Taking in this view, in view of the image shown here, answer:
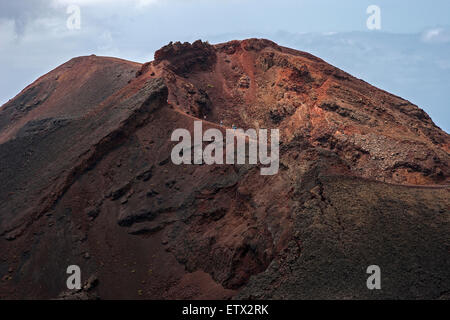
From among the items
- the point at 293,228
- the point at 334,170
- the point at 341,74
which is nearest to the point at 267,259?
the point at 293,228

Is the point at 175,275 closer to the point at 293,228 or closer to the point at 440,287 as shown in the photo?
the point at 293,228

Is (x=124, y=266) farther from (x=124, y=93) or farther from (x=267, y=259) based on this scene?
(x=124, y=93)

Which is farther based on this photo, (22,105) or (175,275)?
(22,105)

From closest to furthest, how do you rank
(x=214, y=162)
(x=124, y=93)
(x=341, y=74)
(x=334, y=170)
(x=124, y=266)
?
(x=334, y=170), (x=124, y=266), (x=214, y=162), (x=124, y=93), (x=341, y=74)

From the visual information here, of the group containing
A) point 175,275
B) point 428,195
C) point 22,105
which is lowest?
point 175,275
